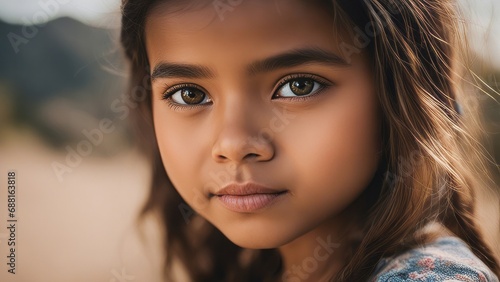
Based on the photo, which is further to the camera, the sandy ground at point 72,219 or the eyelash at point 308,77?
the sandy ground at point 72,219

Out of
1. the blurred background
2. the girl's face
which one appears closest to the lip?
the girl's face

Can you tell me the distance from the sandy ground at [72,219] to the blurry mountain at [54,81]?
8cm

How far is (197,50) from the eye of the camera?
3.28ft

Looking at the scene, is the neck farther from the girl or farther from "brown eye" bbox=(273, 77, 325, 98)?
"brown eye" bbox=(273, 77, 325, 98)

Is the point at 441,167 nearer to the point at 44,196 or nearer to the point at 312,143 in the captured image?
the point at 312,143

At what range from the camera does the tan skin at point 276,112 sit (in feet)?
3.16

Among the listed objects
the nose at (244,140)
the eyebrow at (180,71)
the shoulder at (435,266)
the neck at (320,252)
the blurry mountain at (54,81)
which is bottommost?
the shoulder at (435,266)

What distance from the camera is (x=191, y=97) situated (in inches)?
43.1

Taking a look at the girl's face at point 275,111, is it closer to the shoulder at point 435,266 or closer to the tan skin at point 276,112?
the tan skin at point 276,112

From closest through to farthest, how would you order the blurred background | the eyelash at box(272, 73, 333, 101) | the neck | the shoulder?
the shoulder, the eyelash at box(272, 73, 333, 101), the neck, the blurred background

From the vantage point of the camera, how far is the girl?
96cm

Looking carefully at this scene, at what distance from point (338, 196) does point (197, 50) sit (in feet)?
1.04

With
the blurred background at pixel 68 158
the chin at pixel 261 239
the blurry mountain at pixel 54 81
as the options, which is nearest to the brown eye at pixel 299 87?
the chin at pixel 261 239

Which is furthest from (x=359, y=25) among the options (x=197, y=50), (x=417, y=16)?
(x=197, y=50)
